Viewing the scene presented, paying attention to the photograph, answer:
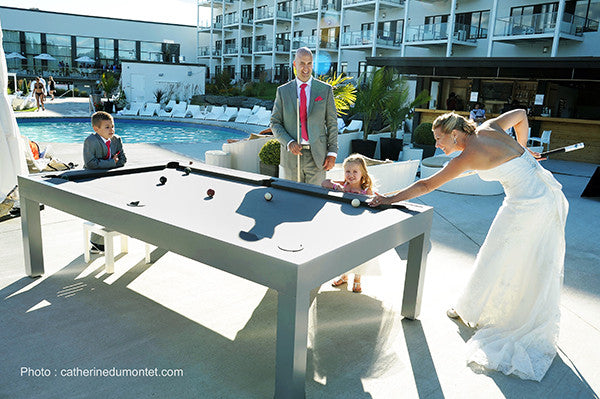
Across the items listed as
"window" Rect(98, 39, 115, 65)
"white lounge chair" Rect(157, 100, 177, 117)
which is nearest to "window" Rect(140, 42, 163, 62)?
"window" Rect(98, 39, 115, 65)

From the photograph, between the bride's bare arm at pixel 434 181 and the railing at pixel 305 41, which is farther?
the railing at pixel 305 41

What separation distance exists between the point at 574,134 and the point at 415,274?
12236mm

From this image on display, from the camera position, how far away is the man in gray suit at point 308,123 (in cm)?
460

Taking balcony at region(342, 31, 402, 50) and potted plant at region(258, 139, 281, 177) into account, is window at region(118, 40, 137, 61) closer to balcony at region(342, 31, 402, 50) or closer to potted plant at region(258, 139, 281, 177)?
balcony at region(342, 31, 402, 50)

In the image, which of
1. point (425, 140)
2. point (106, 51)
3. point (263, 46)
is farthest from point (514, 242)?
point (106, 51)

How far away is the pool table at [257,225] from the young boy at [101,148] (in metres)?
0.38

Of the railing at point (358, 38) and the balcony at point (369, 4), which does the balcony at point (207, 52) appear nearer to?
the balcony at point (369, 4)

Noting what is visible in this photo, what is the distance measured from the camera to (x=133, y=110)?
21.3m

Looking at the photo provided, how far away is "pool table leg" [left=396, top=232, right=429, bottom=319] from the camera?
10.3 ft

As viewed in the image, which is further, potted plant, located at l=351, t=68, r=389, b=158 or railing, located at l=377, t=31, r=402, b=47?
railing, located at l=377, t=31, r=402, b=47

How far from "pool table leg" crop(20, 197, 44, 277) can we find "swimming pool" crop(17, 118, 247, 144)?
12.0 meters

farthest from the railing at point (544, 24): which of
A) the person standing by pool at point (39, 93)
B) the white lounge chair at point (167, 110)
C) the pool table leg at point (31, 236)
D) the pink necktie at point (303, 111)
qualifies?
the pool table leg at point (31, 236)

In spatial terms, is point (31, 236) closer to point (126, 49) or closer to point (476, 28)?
point (476, 28)

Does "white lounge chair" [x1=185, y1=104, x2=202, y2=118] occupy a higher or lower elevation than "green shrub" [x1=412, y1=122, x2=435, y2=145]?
lower
